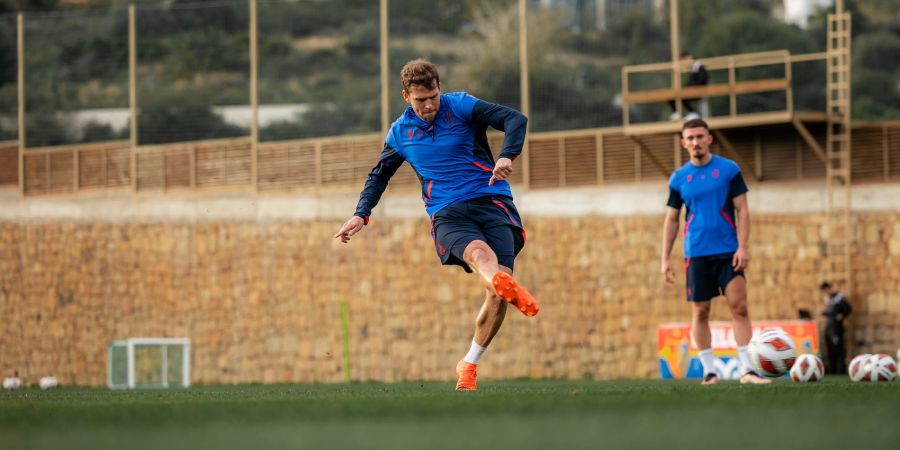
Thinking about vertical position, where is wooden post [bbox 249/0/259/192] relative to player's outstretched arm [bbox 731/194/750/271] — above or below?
above

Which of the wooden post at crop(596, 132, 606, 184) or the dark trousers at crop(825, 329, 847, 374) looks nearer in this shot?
the dark trousers at crop(825, 329, 847, 374)

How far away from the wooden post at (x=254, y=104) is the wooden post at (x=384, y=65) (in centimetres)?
274

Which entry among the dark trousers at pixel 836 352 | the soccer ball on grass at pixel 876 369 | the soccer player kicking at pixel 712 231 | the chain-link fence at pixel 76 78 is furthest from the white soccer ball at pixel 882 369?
the chain-link fence at pixel 76 78

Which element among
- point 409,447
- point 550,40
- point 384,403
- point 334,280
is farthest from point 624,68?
point 409,447

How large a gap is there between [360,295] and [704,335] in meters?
16.8

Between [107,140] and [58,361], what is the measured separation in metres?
4.74

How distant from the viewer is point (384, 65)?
29016mm

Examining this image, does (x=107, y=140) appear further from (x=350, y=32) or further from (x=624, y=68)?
(x=624, y=68)

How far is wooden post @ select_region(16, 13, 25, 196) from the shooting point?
31.3 m

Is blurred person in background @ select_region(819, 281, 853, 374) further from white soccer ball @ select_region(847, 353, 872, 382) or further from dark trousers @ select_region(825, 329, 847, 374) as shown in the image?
white soccer ball @ select_region(847, 353, 872, 382)

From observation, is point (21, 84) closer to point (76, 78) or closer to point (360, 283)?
point (76, 78)

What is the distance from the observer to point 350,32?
29.6 metres

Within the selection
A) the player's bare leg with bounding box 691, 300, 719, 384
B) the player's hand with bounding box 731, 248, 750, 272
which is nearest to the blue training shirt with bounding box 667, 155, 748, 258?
the player's hand with bounding box 731, 248, 750, 272

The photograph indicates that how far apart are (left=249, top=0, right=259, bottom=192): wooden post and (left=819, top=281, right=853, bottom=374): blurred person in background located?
11.6 metres
